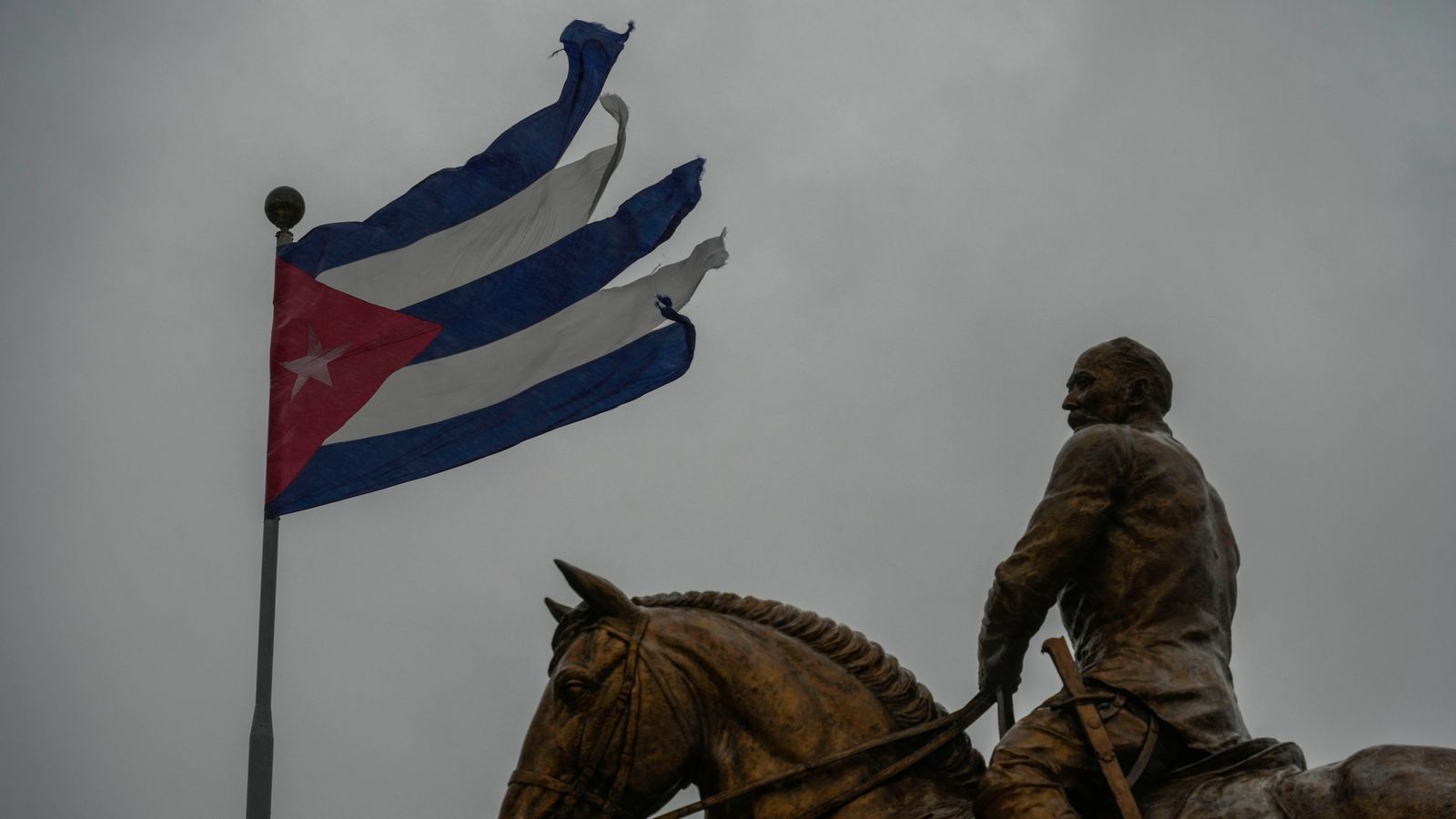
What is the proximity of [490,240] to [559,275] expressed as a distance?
1.89 feet

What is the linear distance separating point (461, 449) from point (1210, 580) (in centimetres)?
618

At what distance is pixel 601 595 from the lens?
34.9ft

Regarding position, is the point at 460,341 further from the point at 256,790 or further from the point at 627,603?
the point at 627,603

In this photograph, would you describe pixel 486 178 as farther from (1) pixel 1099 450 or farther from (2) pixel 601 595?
(1) pixel 1099 450

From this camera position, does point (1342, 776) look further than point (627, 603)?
No

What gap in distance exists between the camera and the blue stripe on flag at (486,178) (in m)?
15.5

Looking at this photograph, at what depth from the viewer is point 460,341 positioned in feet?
51.3

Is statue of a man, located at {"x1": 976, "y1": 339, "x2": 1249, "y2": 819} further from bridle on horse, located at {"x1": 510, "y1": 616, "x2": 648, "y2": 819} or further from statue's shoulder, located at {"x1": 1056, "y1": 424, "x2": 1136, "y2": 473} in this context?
bridle on horse, located at {"x1": 510, "y1": 616, "x2": 648, "y2": 819}

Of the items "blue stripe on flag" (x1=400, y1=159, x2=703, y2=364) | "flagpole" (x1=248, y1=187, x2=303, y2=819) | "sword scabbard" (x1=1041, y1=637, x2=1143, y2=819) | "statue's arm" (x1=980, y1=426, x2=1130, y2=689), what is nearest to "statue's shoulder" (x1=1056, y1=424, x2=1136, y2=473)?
"statue's arm" (x1=980, y1=426, x2=1130, y2=689)

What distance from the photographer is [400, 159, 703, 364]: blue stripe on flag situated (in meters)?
15.7

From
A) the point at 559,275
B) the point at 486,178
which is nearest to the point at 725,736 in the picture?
the point at 559,275

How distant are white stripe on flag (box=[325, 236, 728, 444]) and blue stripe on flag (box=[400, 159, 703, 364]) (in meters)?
0.11

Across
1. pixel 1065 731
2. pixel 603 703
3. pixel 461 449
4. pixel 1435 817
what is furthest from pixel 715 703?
pixel 461 449

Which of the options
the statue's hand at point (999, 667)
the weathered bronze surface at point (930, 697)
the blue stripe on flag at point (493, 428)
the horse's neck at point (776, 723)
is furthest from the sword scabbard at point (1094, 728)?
the blue stripe on flag at point (493, 428)
